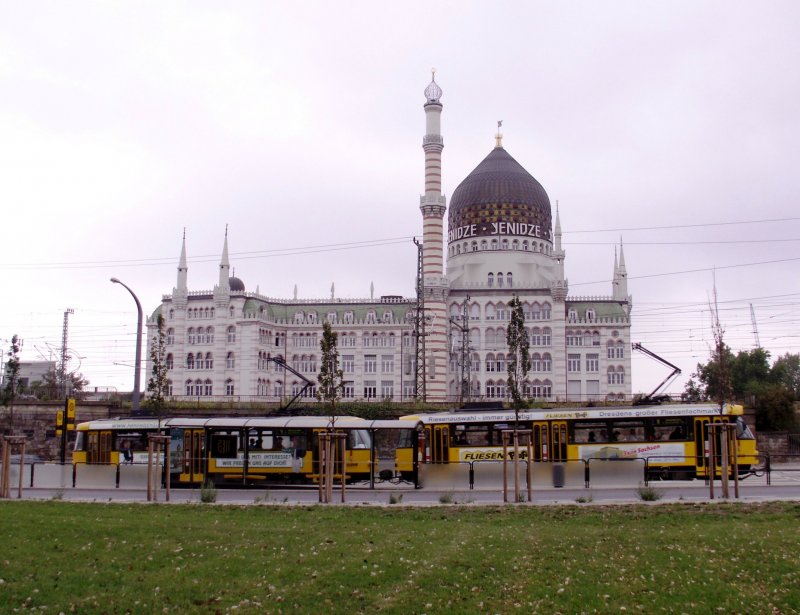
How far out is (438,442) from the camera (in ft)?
131

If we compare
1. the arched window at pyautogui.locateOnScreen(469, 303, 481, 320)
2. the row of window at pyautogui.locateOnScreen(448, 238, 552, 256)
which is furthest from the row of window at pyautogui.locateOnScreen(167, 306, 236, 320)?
the row of window at pyautogui.locateOnScreen(448, 238, 552, 256)

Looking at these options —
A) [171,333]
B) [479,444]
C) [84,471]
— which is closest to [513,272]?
[171,333]

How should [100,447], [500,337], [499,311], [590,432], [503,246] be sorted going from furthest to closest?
[503,246]
[499,311]
[500,337]
[100,447]
[590,432]

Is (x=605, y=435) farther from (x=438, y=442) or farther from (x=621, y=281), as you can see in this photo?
(x=621, y=281)

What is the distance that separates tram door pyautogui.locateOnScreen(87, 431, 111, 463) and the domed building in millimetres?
51548

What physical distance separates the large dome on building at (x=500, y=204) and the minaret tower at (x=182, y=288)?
3056 centimetres

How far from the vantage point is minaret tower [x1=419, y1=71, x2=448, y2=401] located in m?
90.4

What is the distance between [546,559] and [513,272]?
87.1 m

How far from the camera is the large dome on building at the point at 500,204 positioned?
10356 centimetres

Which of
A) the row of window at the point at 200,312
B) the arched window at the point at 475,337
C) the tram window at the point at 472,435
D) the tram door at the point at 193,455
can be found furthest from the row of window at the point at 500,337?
the tram door at the point at 193,455

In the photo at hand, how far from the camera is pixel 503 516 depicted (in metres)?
22.1

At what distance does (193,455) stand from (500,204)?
71581 millimetres

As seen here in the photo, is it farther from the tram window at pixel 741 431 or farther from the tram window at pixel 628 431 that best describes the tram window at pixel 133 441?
the tram window at pixel 741 431

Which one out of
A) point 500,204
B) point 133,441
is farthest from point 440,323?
point 133,441
